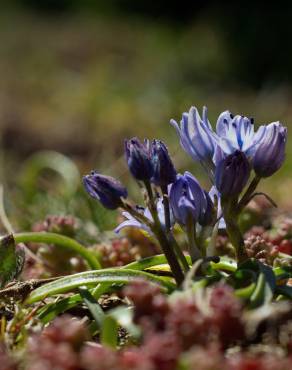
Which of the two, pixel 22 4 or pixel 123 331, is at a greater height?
pixel 22 4

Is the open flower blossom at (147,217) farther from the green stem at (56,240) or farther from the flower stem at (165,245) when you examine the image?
the green stem at (56,240)

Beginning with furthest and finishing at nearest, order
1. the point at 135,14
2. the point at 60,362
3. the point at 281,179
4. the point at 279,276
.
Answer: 1. the point at 135,14
2. the point at 281,179
3. the point at 279,276
4. the point at 60,362

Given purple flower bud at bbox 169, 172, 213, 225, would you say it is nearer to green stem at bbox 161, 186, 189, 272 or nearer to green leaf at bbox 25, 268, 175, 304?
green stem at bbox 161, 186, 189, 272

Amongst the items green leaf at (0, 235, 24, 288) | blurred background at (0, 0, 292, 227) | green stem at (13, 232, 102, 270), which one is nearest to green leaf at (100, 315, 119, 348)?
green leaf at (0, 235, 24, 288)

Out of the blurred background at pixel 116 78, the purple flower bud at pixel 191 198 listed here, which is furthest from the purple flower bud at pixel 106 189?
the blurred background at pixel 116 78

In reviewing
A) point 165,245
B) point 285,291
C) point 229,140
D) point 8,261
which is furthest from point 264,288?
point 8,261

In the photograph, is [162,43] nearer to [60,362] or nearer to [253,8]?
[253,8]

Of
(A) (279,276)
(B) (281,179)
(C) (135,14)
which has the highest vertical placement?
(C) (135,14)

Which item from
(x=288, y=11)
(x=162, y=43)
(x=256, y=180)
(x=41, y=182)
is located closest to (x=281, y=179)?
(x=41, y=182)

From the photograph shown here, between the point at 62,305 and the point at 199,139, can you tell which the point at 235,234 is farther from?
the point at 62,305
